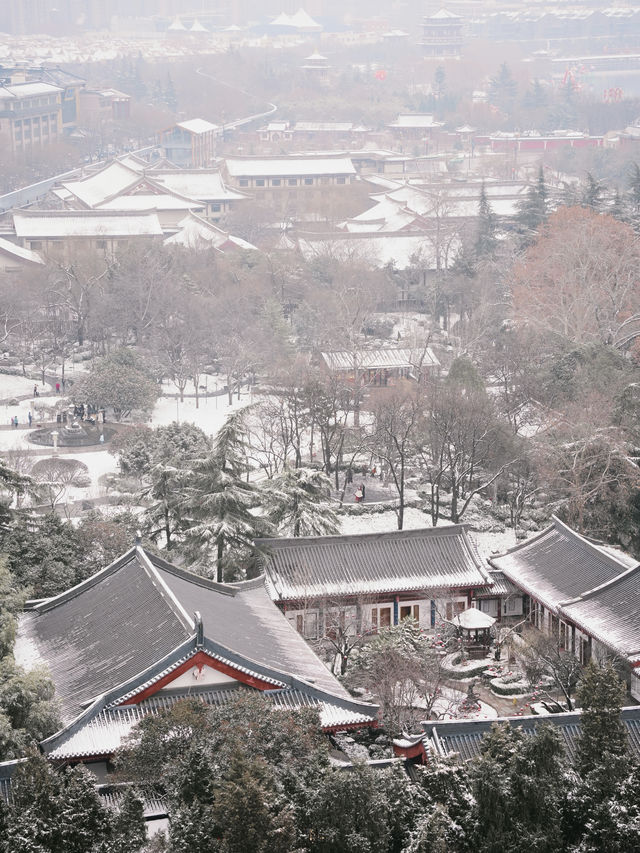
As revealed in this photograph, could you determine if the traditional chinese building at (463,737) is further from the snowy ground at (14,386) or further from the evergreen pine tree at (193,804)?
the snowy ground at (14,386)

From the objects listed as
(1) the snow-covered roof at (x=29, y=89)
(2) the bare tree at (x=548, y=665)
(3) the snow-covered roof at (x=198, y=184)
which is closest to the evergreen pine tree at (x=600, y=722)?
(2) the bare tree at (x=548, y=665)

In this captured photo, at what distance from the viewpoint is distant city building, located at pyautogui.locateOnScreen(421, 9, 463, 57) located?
129m

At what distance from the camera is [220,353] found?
4162cm

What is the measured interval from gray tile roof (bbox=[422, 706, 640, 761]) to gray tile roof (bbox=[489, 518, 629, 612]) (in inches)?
240

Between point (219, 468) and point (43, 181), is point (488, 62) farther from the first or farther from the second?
point (219, 468)

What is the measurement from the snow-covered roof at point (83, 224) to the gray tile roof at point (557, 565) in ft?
108

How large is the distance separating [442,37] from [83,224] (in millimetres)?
82412

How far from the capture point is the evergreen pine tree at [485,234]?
50.7m

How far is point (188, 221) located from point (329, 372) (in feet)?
78.0

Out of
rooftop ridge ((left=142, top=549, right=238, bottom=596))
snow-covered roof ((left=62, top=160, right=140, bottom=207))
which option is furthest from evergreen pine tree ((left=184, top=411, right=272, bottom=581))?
snow-covered roof ((left=62, top=160, right=140, bottom=207))

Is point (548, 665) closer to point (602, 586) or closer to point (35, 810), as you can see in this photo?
point (602, 586)

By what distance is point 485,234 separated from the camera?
51.0m

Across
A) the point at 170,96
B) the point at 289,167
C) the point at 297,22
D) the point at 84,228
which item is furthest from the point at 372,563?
the point at 297,22

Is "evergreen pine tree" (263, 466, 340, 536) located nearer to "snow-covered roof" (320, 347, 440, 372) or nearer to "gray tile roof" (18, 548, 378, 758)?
"gray tile roof" (18, 548, 378, 758)
